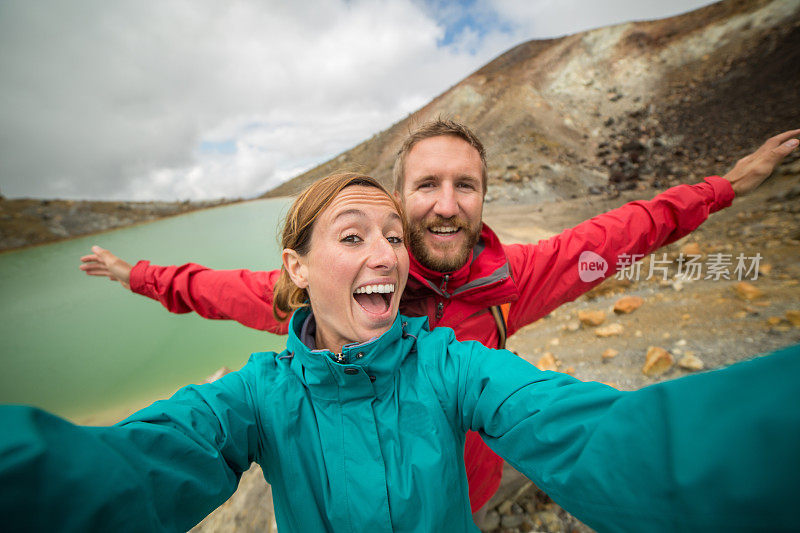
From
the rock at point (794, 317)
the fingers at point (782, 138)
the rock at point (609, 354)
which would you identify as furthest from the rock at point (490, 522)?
the fingers at point (782, 138)

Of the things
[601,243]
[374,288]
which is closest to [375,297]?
[374,288]

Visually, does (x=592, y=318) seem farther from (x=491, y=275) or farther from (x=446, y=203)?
(x=446, y=203)

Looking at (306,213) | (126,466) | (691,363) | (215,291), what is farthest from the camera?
(691,363)

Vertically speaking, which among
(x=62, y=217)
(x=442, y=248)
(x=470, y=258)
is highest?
(x=62, y=217)

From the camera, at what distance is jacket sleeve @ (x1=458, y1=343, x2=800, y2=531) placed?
0.41 meters

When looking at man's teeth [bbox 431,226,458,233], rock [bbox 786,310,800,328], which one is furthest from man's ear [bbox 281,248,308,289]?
rock [bbox 786,310,800,328]

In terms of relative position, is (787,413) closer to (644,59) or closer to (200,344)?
(200,344)

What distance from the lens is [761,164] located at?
2.56 metres

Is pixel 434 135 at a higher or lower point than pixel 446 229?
higher

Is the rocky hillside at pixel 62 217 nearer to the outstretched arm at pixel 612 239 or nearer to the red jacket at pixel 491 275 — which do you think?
the red jacket at pixel 491 275

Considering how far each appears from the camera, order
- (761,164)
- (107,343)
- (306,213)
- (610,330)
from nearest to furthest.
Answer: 1. (306,213)
2. (761,164)
3. (610,330)
4. (107,343)

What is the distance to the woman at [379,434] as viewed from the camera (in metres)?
0.48

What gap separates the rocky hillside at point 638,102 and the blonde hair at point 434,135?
5.02 meters

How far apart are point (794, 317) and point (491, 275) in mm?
3865
